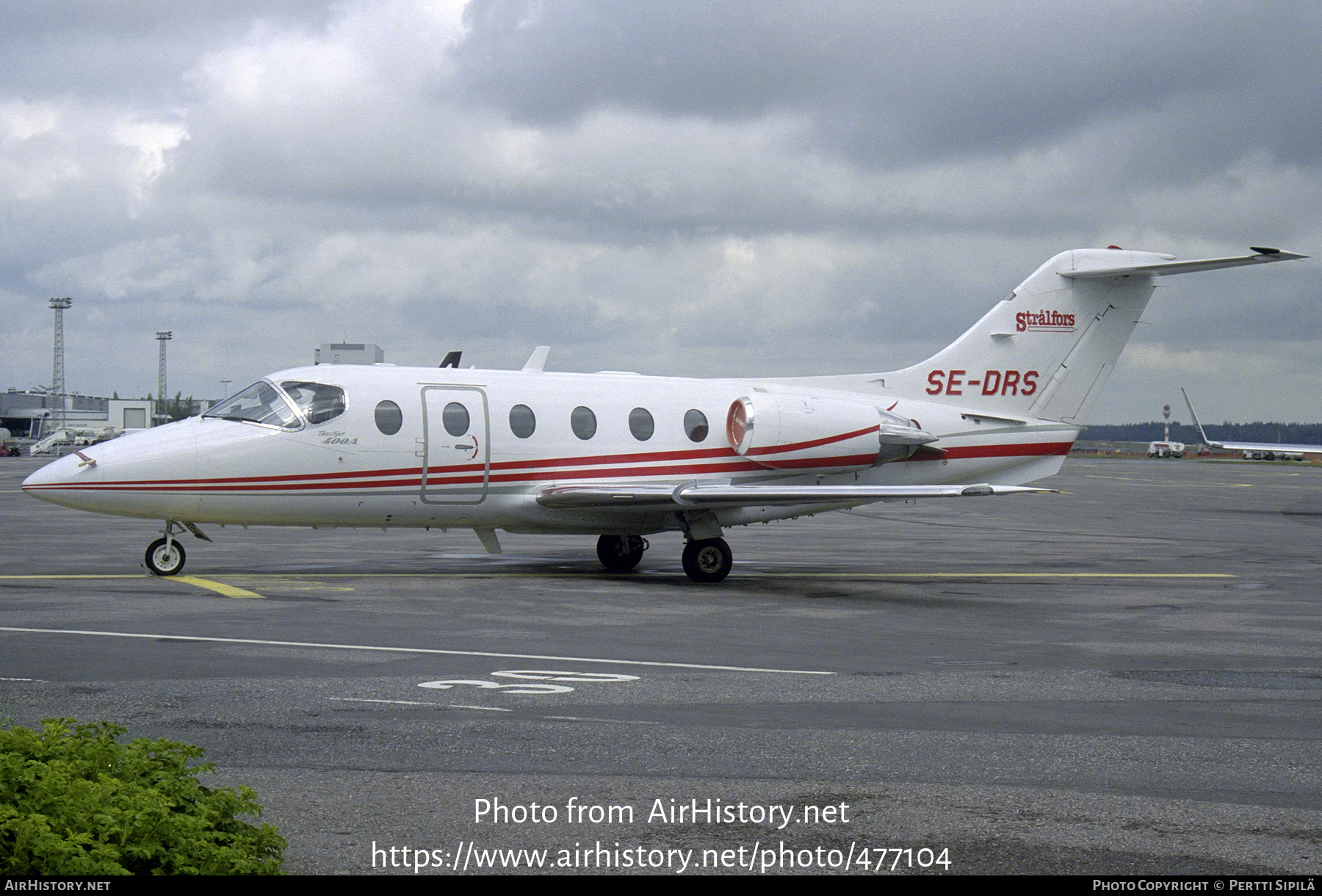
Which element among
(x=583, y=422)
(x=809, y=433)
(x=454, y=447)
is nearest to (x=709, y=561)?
(x=809, y=433)

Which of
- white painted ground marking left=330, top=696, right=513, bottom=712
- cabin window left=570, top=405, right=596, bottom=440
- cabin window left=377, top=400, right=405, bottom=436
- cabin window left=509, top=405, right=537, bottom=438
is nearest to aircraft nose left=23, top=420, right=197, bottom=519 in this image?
cabin window left=377, top=400, right=405, bottom=436

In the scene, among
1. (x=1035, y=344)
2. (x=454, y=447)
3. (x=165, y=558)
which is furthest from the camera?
(x=1035, y=344)

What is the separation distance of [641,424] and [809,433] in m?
2.48

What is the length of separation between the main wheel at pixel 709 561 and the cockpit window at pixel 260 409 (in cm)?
576

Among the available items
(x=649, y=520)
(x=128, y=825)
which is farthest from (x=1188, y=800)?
(x=649, y=520)

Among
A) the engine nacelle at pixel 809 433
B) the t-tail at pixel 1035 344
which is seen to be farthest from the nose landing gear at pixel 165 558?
the t-tail at pixel 1035 344

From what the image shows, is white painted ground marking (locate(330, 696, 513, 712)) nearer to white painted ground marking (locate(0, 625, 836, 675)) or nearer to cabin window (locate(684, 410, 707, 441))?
white painted ground marking (locate(0, 625, 836, 675))

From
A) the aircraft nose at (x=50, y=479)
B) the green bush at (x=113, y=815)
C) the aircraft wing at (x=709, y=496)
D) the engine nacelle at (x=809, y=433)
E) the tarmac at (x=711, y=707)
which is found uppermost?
the engine nacelle at (x=809, y=433)

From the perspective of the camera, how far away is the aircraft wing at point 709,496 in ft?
57.8

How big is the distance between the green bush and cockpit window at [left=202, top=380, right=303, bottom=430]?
12.9 metres

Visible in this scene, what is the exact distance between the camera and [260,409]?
1750cm

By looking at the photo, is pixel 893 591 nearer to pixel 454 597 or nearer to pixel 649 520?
pixel 649 520

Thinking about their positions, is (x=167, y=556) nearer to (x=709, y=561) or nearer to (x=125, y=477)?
(x=125, y=477)

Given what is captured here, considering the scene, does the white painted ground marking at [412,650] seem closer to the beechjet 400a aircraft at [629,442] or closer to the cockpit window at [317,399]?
the beechjet 400a aircraft at [629,442]
